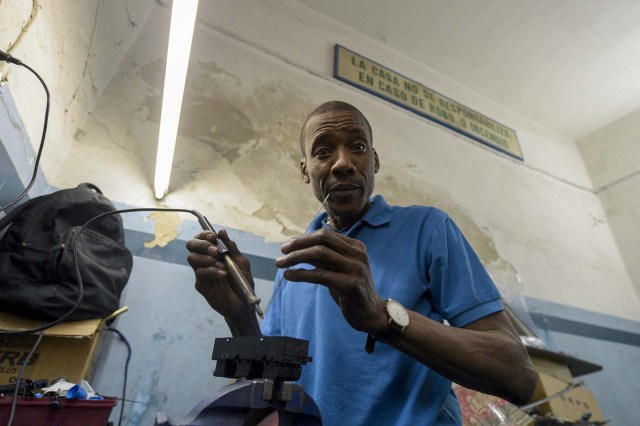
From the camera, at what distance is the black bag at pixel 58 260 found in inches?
36.6

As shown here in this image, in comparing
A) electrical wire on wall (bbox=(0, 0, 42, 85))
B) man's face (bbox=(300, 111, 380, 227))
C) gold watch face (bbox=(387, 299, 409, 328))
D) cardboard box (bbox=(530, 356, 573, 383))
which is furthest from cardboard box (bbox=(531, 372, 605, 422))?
electrical wire on wall (bbox=(0, 0, 42, 85))

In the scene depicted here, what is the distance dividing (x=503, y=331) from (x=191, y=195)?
1328 millimetres

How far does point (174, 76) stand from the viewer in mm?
1047

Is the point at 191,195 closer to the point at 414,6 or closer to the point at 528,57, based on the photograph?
the point at 414,6

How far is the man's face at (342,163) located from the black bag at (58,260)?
0.70 m

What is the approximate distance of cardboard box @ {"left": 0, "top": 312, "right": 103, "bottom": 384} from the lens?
941 mm

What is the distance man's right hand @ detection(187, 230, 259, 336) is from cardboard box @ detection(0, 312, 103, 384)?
425 mm

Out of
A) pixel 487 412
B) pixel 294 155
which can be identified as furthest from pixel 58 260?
pixel 487 412

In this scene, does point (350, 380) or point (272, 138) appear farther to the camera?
point (272, 138)

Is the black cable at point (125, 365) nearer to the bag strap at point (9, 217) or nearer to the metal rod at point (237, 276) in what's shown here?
the bag strap at point (9, 217)

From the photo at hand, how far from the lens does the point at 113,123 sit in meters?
1.58

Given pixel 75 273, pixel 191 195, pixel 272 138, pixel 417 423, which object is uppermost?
pixel 272 138

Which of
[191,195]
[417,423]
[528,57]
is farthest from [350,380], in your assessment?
[528,57]

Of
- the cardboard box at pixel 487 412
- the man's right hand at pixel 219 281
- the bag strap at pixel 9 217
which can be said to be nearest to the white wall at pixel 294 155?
the bag strap at pixel 9 217
